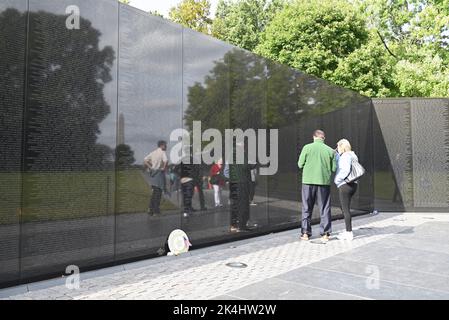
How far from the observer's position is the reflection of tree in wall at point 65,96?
4746 mm

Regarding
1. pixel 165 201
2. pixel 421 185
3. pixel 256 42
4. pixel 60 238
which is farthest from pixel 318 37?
pixel 60 238

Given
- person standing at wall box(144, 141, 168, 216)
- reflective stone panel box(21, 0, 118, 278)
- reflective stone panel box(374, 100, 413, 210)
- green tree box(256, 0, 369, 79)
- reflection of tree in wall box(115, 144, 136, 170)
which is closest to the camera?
reflective stone panel box(21, 0, 118, 278)

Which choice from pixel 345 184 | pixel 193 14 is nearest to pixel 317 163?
pixel 345 184

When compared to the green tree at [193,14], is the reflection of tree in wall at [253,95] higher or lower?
lower

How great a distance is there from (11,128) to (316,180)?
4.98 meters

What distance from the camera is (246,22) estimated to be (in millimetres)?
37094

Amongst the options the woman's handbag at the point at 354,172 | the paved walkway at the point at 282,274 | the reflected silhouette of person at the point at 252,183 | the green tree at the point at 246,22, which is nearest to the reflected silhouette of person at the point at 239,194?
the reflected silhouette of person at the point at 252,183

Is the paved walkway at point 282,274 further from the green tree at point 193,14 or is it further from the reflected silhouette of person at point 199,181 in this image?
the green tree at point 193,14

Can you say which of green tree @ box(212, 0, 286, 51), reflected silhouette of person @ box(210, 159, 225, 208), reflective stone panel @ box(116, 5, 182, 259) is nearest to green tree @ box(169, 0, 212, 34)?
green tree @ box(212, 0, 286, 51)

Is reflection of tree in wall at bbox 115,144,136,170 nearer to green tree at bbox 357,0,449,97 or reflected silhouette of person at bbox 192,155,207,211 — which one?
reflected silhouette of person at bbox 192,155,207,211

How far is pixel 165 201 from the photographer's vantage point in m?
6.18

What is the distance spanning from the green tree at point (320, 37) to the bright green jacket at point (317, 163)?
14.6 metres

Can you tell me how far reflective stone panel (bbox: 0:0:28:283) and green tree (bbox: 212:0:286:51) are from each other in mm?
32297

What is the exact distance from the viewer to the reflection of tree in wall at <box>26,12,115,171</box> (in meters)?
4.75
